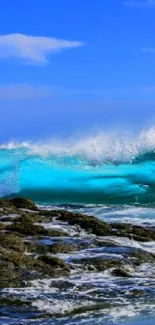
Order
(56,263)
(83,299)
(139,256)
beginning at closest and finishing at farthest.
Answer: (83,299), (56,263), (139,256)

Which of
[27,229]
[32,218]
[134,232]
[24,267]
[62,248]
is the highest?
[32,218]

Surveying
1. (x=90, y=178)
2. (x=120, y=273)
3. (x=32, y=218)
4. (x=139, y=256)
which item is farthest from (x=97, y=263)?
(x=90, y=178)

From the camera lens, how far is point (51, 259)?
1182 centimetres

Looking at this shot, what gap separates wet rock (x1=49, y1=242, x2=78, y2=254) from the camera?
12.8 metres

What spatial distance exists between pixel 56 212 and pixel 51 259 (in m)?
6.38

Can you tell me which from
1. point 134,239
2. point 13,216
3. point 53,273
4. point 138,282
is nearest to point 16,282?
point 53,273

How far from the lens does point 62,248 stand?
1299 cm

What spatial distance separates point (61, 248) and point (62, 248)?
19 mm

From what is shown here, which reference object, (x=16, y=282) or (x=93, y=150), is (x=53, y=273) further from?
(x=93, y=150)

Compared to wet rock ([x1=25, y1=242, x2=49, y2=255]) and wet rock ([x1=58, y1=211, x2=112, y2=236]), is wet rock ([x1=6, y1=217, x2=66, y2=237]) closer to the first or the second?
wet rock ([x1=58, y1=211, x2=112, y2=236])

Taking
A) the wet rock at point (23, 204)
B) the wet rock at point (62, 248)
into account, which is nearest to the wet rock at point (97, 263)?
the wet rock at point (62, 248)

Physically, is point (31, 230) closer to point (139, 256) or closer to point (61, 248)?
point (61, 248)

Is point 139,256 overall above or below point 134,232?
below

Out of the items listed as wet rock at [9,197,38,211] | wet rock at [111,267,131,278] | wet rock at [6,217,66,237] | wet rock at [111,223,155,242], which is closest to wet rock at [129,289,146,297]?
wet rock at [111,267,131,278]
